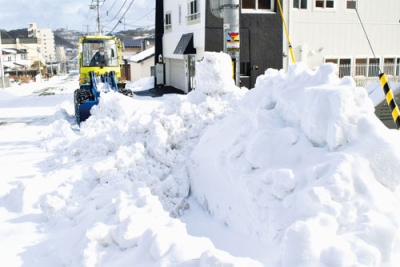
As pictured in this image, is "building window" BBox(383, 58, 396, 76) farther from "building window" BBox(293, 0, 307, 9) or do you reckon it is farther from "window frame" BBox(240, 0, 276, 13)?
"window frame" BBox(240, 0, 276, 13)

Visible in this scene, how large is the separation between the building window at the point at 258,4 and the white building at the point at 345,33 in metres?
0.71

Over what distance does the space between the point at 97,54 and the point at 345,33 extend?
11.7 metres

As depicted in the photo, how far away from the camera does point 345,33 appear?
722 inches

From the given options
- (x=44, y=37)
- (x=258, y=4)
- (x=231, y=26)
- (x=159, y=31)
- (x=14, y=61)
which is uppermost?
(x=44, y=37)

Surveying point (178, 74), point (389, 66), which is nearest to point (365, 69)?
point (389, 66)

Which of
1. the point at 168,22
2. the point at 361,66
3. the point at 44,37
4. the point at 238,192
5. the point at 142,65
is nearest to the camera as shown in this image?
the point at 238,192

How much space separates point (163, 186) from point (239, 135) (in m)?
1.38

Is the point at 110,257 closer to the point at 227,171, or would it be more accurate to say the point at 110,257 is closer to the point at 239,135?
the point at 227,171

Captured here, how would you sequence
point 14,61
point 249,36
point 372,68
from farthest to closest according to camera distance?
point 14,61
point 372,68
point 249,36

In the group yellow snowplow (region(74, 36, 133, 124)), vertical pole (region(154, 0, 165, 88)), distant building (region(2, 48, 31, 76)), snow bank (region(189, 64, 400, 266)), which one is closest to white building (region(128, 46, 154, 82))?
vertical pole (region(154, 0, 165, 88))

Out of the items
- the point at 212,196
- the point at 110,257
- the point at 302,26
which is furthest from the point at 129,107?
the point at 302,26

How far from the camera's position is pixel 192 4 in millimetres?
19641

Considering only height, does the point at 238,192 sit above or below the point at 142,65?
below

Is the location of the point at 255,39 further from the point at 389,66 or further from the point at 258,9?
the point at 389,66
